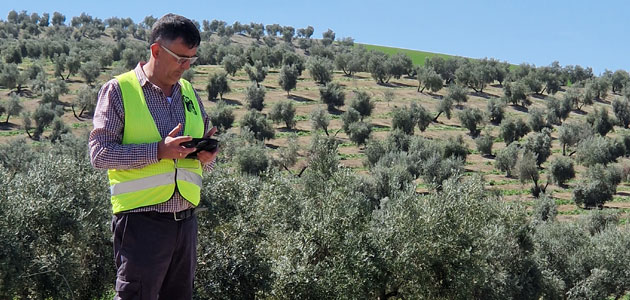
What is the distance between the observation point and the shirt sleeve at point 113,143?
393cm

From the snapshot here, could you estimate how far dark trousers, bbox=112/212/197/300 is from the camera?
3984 millimetres

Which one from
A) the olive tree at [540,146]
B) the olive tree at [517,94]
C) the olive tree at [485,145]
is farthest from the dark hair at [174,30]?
the olive tree at [517,94]

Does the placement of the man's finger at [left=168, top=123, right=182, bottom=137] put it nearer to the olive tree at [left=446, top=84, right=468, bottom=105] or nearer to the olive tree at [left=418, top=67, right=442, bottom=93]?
the olive tree at [left=446, top=84, right=468, bottom=105]

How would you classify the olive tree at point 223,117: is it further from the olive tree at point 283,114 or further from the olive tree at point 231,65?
the olive tree at point 231,65

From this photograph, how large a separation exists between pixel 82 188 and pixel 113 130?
71.5ft

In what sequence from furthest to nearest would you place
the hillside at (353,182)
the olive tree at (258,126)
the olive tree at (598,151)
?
the olive tree at (258,126) < the olive tree at (598,151) < the hillside at (353,182)

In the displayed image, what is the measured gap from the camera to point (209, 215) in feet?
81.1

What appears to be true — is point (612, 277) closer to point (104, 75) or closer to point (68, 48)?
point (104, 75)

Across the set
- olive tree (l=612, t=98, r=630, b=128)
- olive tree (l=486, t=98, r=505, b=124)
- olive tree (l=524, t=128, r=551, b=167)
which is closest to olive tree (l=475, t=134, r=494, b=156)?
olive tree (l=524, t=128, r=551, b=167)

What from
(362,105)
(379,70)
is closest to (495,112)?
(362,105)

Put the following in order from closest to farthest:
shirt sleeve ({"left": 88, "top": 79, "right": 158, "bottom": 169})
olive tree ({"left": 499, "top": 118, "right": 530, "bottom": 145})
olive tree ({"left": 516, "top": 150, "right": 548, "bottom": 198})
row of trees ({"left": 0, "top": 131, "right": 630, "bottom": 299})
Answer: shirt sleeve ({"left": 88, "top": 79, "right": 158, "bottom": 169}) → row of trees ({"left": 0, "top": 131, "right": 630, "bottom": 299}) → olive tree ({"left": 516, "top": 150, "right": 548, "bottom": 198}) → olive tree ({"left": 499, "top": 118, "right": 530, "bottom": 145})

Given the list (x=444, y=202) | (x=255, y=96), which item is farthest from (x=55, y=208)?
(x=255, y=96)

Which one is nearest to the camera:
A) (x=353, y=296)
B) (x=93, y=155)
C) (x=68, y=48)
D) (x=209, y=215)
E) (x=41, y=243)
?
(x=93, y=155)

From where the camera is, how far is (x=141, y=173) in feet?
13.4
